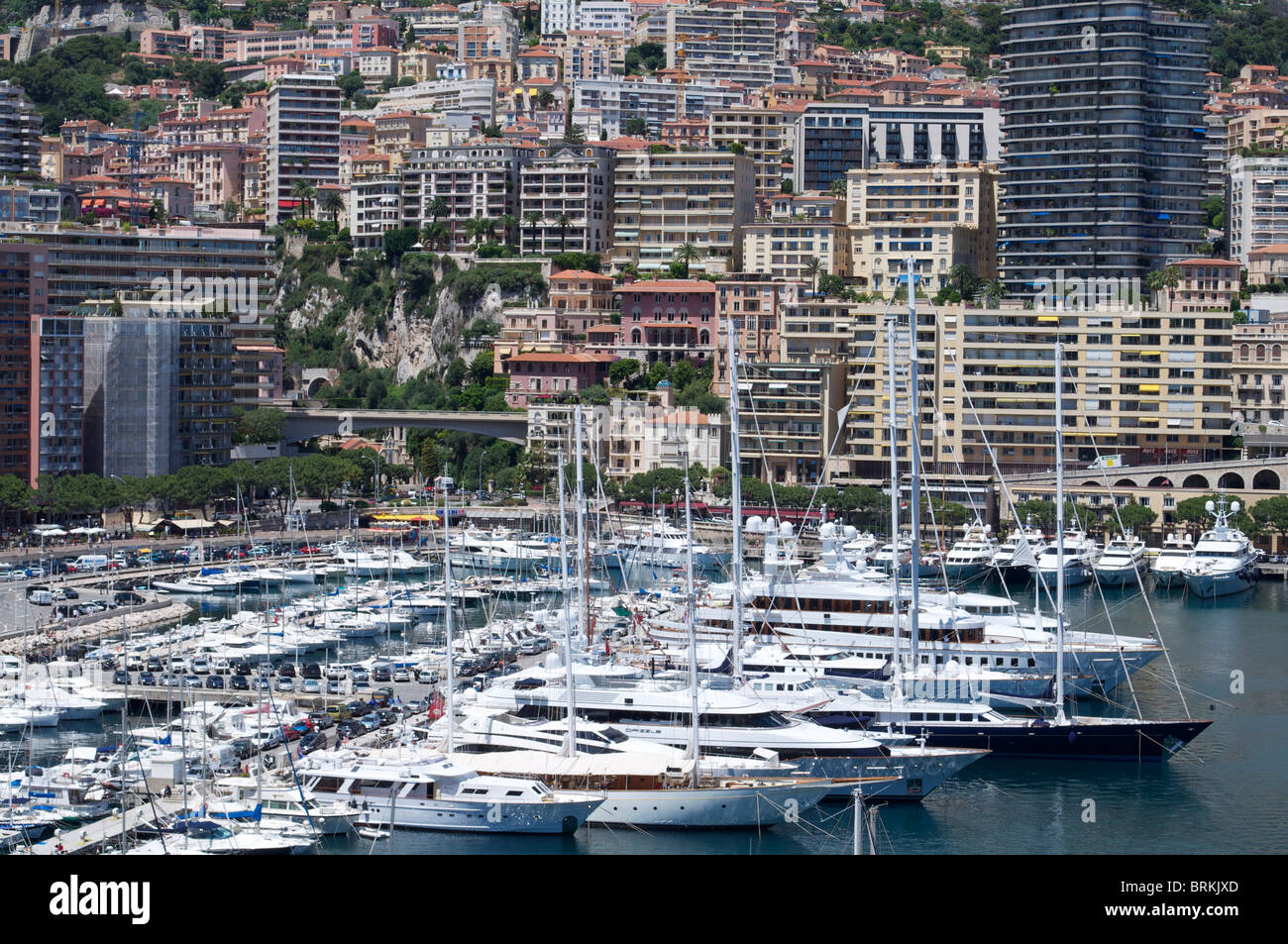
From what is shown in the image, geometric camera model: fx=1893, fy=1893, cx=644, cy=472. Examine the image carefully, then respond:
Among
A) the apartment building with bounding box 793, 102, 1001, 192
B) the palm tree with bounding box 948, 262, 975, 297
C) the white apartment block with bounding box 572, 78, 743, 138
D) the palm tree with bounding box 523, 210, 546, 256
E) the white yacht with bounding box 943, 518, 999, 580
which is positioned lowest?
the white yacht with bounding box 943, 518, 999, 580

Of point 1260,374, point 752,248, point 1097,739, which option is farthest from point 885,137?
point 1097,739

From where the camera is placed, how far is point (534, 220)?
75.6 m

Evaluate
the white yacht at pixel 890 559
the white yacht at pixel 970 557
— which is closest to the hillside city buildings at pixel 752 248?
the white yacht at pixel 890 559

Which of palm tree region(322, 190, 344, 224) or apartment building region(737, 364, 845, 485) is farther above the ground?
palm tree region(322, 190, 344, 224)

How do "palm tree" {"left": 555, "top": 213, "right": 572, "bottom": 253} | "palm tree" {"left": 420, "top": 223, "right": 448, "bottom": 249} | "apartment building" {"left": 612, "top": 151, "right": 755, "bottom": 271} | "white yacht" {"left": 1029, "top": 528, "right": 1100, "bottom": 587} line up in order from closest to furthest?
"white yacht" {"left": 1029, "top": 528, "right": 1100, "bottom": 587} < "apartment building" {"left": 612, "top": 151, "right": 755, "bottom": 271} < "palm tree" {"left": 555, "top": 213, "right": 572, "bottom": 253} < "palm tree" {"left": 420, "top": 223, "right": 448, "bottom": 249}

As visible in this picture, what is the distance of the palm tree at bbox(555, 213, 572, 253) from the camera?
247 ft

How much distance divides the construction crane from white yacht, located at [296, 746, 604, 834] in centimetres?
5736

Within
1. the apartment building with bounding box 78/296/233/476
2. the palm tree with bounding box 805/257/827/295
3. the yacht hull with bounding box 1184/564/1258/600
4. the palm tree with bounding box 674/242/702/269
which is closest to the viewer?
the yacht hull with bounding box 1184/564/1258/600

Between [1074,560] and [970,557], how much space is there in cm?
267

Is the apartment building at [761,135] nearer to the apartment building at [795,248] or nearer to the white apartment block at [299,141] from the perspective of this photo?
the apartment building at [795,248]

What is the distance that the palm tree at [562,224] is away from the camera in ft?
247

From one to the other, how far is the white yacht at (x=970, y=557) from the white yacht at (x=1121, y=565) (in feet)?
9.13

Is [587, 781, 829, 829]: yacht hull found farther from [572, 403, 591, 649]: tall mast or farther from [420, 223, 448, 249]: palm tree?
[420, 223, 448, 249]: palm tree

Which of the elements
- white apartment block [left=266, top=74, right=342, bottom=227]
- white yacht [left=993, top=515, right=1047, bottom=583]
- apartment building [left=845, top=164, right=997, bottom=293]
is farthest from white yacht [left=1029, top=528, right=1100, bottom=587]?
white apartment block [left=266, top=74, right=342, bottom=227]
